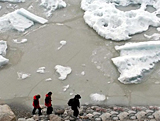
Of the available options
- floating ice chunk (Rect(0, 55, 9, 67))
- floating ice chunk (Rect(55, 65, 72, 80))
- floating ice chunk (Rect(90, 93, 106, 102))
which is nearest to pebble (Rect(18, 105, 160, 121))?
floating ice chunk (Rect(90, 93, 106, 102))

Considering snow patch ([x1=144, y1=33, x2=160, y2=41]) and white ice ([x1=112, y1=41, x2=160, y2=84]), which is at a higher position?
snow patch ([x1=144, y1=33, x2=160, y2=41])

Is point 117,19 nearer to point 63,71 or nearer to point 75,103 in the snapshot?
point 63,71

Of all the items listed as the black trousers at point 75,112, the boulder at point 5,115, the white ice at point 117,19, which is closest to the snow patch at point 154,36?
the white ice at point 117,19

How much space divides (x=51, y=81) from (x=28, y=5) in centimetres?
516

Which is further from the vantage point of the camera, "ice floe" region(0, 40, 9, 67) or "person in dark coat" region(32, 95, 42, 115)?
"ice floe" region(0, 40, 9, 67)

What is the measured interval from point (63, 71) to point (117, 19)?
3542mm

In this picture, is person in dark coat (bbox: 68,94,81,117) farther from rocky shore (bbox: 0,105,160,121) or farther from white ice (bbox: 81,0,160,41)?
white ice (bbox: 81,0,160,41)

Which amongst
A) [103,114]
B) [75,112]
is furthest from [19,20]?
[103,114]

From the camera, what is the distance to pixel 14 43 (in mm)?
10500

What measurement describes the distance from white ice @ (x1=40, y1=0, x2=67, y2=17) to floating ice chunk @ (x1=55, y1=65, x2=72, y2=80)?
3630mm

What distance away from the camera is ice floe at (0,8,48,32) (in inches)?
444

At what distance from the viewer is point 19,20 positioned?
11.5 m

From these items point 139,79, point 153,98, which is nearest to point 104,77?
point 139,79

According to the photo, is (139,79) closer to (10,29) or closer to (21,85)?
(21,85)
